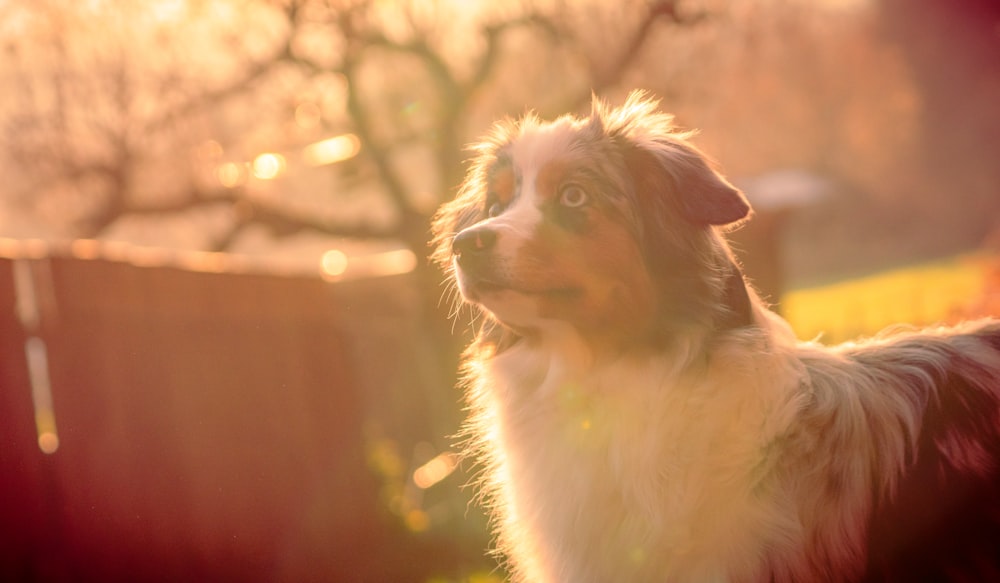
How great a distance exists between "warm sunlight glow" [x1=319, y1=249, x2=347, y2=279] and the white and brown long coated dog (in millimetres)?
6803

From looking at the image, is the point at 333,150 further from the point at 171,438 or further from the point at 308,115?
the point at 171,438

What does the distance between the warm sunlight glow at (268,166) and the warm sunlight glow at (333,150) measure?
364 millimetres

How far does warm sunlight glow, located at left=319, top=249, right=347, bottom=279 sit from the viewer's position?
36.2 ft

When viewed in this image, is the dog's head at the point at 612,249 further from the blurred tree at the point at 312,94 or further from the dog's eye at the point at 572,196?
the blurred tree at the point at 312,94

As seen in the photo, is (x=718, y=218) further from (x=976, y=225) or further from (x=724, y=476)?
(x=976, y=225)

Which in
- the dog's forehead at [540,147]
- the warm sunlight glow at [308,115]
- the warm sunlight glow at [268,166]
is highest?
the warm sunlight glow at [308,115]

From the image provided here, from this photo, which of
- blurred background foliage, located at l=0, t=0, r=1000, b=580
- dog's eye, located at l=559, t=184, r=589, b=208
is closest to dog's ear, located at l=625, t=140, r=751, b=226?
dog's eye, located at l=559, t=184, r=589, b=208

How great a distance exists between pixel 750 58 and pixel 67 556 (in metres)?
10.9

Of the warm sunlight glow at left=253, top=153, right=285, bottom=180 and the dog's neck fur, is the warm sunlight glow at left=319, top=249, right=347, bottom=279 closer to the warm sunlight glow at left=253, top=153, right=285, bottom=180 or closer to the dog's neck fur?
the warm sunlight glow at left=253, top=153, right=285, bottom=180

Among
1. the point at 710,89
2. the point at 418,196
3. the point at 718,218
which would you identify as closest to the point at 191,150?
the point at 418,196

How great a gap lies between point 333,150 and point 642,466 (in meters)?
7.70

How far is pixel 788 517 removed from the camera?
290 cm

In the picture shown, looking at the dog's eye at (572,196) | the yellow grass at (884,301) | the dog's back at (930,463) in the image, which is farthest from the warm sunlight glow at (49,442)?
the yellow grass at (884,301)

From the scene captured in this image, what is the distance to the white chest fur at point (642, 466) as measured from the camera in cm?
297
